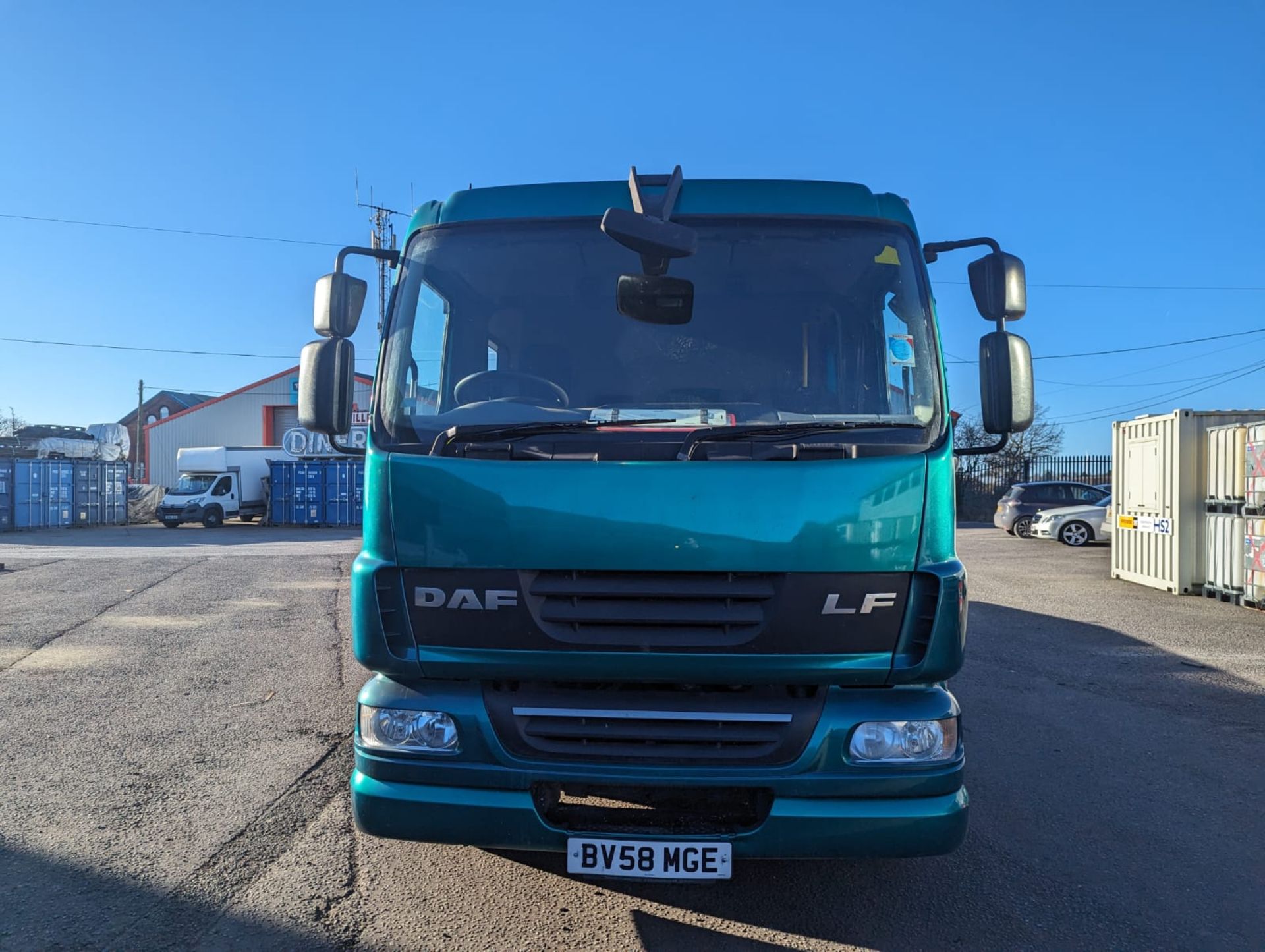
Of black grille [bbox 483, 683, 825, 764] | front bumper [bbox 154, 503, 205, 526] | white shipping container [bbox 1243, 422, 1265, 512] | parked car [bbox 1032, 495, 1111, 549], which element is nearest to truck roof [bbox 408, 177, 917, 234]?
black grille [bbox 483, 683, 825, 764]

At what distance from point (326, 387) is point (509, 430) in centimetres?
89

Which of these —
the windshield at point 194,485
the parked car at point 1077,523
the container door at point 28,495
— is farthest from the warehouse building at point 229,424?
the parked car at point 1077,523

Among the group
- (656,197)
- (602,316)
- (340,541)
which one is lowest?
(340,541)

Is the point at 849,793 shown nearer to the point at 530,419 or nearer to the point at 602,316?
the point at 530,419

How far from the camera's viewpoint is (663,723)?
2.81m

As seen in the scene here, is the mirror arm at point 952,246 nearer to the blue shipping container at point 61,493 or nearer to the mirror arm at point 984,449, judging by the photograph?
the mirror arm at point 984,449

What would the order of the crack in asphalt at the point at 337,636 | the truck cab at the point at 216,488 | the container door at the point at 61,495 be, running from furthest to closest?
the truck cab at the point at 216,488
the container door at the point at 61,495
the crack in asphalt at the point at 337,636

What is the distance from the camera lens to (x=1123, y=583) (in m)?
Answer: 13.3

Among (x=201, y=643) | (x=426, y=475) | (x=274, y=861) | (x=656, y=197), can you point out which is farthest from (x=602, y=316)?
(x=201, y=643)

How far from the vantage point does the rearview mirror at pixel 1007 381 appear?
11.3 feet

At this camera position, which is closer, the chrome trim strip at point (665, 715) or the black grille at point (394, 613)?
the chrome trim strip at point (665, 715)

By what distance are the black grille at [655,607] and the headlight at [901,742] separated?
48cm

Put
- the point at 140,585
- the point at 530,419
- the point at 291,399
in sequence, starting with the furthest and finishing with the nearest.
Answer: the point at 291,399 < the point at 140,585 < the point at 530,419

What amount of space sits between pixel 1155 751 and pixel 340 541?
20940 mm
